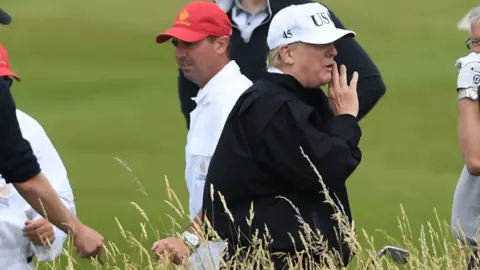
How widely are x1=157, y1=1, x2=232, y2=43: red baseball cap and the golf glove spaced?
1016 millimetres

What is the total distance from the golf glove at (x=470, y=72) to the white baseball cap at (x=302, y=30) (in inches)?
20.3

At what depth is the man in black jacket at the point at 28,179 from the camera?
4.04 m

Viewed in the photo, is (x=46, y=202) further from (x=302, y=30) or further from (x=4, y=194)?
(x=302, y=30)

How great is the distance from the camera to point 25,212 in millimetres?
4801

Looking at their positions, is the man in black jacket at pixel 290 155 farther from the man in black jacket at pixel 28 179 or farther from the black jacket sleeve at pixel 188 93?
the black jacket sleeve at pixel 188 93

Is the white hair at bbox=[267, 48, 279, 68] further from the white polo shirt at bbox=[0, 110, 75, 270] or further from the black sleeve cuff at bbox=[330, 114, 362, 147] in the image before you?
the white polo shirt at bbox=[0, 110, 75, 270]

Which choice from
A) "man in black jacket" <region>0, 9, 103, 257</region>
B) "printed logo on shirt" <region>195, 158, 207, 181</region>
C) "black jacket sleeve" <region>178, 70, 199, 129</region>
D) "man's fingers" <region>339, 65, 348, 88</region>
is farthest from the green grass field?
"man's fingers" <region>339, 65, 348, 88</region>

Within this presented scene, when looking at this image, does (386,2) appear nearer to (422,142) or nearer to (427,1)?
(427,1)

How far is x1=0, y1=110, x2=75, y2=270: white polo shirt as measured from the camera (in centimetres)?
462

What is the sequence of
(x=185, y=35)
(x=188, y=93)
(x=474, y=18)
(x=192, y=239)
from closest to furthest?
(x=192, y=239) < (x=474, y=18) < (x=185, y=35) < (x=188, y=93)

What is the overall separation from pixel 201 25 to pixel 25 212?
1.03 meters

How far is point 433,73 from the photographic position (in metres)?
14.8

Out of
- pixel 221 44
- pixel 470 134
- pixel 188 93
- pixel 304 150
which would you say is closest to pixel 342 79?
pixel 304 150

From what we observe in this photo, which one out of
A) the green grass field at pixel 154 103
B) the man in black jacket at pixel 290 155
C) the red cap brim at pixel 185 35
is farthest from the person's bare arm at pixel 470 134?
the green grass field at pixel 154 103
